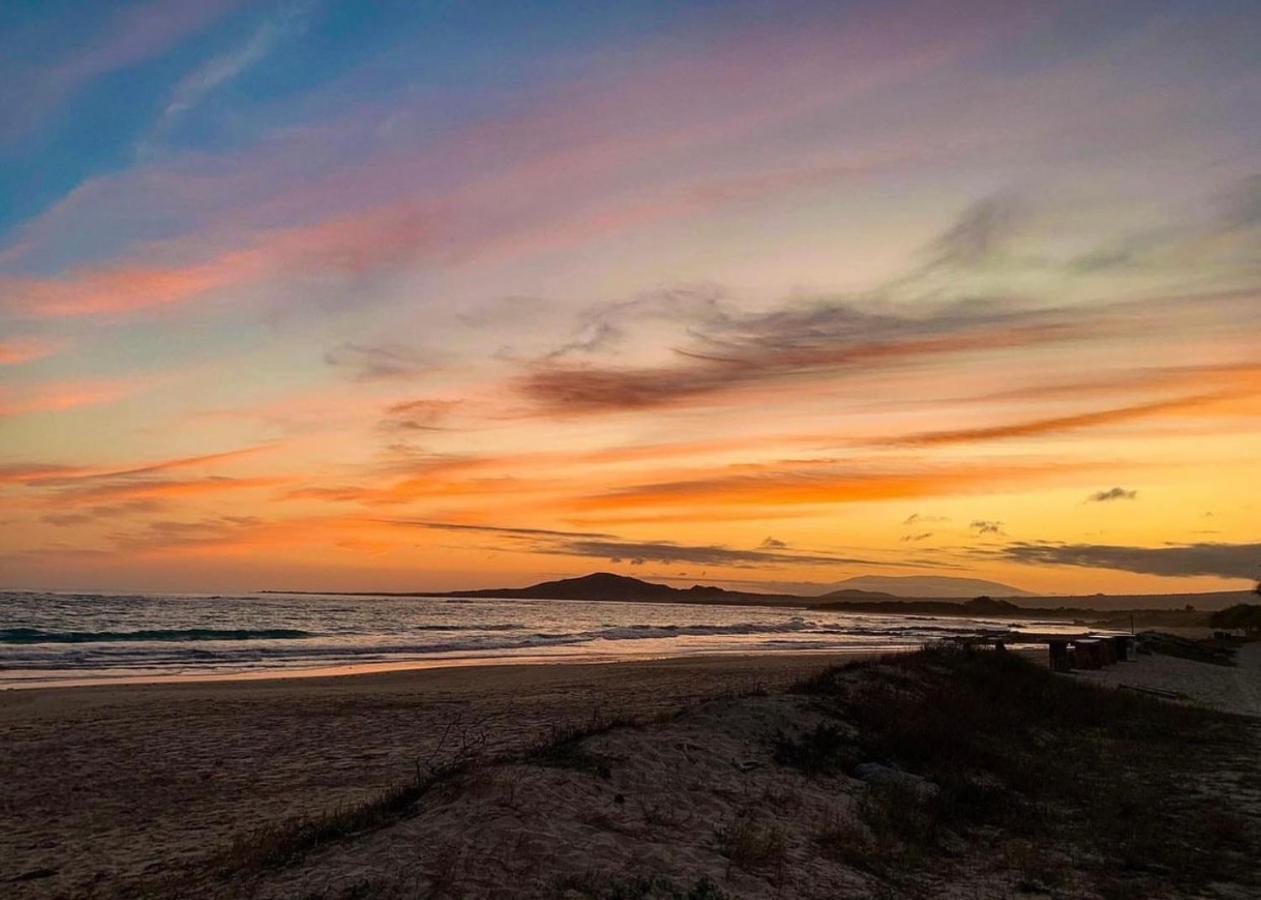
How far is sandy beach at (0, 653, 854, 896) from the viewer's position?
946 centimetres

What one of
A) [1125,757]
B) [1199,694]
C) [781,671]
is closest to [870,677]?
[1125,757]

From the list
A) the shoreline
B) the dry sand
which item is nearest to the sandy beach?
the dry sand

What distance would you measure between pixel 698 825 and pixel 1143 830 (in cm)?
600

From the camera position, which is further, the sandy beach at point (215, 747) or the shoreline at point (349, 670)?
the shoreline at point (349, 670)

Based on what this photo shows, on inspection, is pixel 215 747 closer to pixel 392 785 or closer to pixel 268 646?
pixel 392 785

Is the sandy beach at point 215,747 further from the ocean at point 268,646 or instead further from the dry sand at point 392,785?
the ocean at point 268,646

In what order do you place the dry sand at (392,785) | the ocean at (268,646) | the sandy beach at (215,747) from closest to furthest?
1. the dry sand at (392,785)
2. the sandy beach at (215,747)
3. the ocean at (268,646)

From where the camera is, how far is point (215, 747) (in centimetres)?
1491

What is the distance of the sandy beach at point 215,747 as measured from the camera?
31.0 ft

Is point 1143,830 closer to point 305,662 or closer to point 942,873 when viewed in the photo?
point 942,873

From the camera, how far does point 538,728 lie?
16547 millimetres

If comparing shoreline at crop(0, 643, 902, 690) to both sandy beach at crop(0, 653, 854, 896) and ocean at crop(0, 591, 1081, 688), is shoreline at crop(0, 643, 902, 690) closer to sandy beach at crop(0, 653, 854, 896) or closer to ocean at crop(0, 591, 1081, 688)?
ocean at crop(0, 591, 1081, 688)

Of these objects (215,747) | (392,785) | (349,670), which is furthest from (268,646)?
(392,785)

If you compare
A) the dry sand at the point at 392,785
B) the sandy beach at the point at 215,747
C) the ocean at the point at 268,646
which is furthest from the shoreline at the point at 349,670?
the dry sand at the point at 392,785
